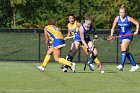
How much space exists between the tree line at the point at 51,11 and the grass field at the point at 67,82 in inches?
677

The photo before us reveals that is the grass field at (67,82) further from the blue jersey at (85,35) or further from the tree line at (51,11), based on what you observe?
the tree line at (51,11)

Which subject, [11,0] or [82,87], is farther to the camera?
[11,0]

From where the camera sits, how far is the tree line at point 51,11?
33.2 metres

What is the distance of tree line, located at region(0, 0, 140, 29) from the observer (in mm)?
33188

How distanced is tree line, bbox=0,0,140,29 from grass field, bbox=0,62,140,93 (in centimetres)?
1719

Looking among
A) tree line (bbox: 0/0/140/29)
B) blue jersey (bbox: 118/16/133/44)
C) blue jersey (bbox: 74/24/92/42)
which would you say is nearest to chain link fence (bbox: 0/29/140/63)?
tree line (bbox: 0/0/140/29)

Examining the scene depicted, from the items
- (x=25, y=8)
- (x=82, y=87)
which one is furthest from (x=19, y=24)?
(x=82, y=87)

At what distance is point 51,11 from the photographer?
1344 inches

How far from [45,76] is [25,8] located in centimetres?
2176

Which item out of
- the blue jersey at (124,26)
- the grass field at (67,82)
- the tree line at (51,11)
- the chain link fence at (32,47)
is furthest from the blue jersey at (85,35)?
the tree line at (51,11)

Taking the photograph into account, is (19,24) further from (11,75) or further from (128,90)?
(128,90)

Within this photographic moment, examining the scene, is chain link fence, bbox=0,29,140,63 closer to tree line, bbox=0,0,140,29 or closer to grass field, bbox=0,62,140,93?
tree line, bbox=0,0,140,29

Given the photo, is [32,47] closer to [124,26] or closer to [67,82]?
[124,26]

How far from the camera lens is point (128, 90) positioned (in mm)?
11586
